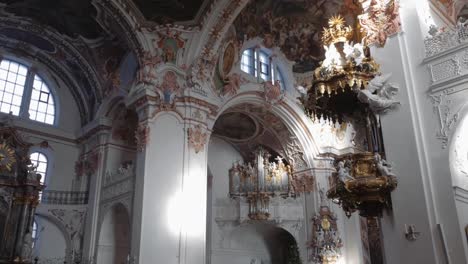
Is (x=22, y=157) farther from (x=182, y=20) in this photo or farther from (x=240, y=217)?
(x=240, y=217)

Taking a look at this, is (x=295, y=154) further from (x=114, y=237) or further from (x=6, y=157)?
(x=6, y=157)

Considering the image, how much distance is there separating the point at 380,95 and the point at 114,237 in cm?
961

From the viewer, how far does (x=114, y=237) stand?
46.9 feet

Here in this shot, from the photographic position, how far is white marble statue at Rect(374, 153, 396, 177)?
790 cm

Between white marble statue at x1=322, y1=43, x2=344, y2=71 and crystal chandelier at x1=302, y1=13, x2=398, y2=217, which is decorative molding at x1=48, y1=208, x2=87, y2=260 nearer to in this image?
crystal chandelier at x1=302, y1=13, x2=398, y2=217

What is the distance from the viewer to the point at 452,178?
7.56 meters

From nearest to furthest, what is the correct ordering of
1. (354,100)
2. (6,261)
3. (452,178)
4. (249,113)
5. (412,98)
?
(452,178) < (412,98) < (354,100) < (6,261) < (249,113)

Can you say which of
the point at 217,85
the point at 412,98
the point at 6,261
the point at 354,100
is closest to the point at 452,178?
the point at 412,98

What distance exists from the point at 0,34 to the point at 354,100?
1201 cm

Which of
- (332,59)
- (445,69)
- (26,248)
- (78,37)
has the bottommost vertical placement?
(26,248)

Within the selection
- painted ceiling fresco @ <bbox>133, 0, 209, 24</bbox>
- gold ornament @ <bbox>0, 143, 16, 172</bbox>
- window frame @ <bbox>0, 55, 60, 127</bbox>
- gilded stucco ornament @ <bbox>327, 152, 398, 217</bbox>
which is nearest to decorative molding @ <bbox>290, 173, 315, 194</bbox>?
painted ceiling fresco @ <bbox>133, 0, 209, 24</bbox>

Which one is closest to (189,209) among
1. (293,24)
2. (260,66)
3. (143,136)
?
(143,136)

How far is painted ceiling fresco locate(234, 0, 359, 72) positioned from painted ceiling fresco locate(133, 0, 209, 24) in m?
1.66

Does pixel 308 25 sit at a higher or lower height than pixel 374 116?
higher
